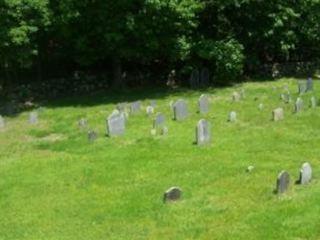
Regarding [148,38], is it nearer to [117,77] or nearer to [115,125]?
[117,77]

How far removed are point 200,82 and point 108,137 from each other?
1441 centimetres

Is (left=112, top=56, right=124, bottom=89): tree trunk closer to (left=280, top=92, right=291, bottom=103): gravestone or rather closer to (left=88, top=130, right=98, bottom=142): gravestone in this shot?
(left=280, top=92, right=291, bottom=103): gravestone

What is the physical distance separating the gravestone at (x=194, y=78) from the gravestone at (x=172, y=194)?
68.4ft

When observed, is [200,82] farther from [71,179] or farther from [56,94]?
[71,179]

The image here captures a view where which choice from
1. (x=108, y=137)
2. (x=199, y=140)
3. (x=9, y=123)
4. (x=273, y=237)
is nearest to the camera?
(x=273, y=237)

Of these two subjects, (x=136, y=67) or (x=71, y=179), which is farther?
(x=136, y=67)

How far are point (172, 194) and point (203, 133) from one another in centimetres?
588

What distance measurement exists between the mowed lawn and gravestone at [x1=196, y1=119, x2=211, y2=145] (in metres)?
0.33

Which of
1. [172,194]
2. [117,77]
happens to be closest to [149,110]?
[117,77]

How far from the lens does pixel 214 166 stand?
19281 millimetres

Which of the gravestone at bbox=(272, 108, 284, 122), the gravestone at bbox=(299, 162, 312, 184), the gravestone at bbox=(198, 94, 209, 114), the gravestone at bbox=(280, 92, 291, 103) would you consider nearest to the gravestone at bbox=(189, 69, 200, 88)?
the gravestone at bbox=(280, 92, 291, 103)

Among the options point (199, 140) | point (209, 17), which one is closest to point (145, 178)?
point (199, 140)

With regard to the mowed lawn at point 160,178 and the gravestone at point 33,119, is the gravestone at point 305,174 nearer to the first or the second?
the mowed lawn at point 160,178

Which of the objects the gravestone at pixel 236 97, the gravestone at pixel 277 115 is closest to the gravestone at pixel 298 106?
the gravestone at pixel 277 115
